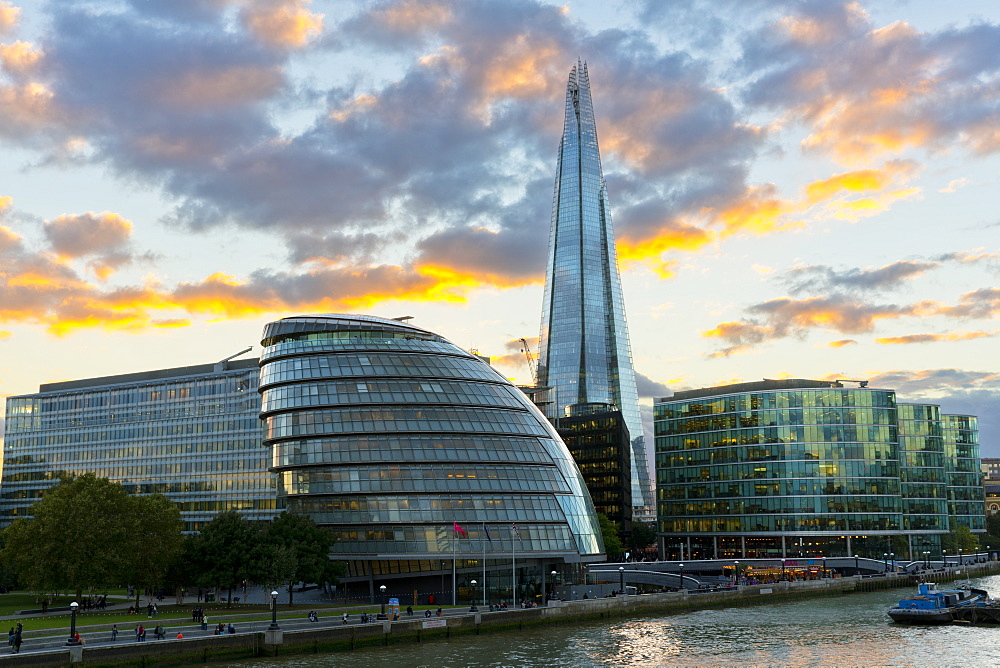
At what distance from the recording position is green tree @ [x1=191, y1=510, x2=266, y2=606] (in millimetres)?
93438

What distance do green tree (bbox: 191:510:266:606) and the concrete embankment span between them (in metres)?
20.1

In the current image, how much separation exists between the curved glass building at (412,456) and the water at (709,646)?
59.5ft

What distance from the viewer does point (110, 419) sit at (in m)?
170

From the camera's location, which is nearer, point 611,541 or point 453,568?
point 453,568

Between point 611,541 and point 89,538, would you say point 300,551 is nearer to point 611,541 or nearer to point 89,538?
point 89,538

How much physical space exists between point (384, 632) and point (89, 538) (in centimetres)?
3073

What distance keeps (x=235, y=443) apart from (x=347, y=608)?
65.9 meters

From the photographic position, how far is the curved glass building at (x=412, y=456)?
106 m

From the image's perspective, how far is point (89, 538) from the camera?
88812 millimetres

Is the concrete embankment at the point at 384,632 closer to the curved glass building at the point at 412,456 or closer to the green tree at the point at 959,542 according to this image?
the curved glass building at the point at 412,456

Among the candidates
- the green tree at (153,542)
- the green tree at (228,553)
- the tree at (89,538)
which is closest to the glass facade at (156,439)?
the green tree at (228,553)

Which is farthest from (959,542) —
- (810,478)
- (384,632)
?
(384,632)

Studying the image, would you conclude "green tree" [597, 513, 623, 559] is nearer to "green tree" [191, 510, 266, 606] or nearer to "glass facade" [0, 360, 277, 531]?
"glass facade" [0, 360, 277, 531]

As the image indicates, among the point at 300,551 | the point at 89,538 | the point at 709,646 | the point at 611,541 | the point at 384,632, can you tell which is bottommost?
the point at 709,646
